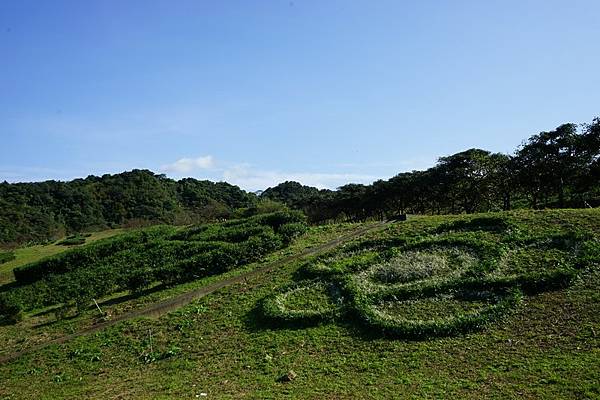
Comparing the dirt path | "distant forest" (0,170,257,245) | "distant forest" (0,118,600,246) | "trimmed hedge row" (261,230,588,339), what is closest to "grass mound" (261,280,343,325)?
"trimmed hedge row" (261,230,588,339)

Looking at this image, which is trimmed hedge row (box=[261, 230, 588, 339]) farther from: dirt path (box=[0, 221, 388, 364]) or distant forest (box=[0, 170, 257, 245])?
distant forest (box=[0, 170, 257, 245])

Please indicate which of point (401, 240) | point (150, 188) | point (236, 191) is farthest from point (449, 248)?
point (236, 191)

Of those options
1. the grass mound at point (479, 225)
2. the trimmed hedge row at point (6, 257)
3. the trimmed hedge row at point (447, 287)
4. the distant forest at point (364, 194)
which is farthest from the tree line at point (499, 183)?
the trimmed hedge row at point (6, 257)

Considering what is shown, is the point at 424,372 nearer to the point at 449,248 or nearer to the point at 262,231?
the point at 449,248

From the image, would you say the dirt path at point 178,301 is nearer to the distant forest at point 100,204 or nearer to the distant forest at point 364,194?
the distant forest at point 364,194

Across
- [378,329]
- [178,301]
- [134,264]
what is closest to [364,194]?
[134,264]

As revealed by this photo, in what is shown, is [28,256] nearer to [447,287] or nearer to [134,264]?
[134,264]

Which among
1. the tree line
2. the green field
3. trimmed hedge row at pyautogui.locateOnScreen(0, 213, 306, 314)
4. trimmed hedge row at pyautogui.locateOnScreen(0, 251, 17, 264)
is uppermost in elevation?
the tree line

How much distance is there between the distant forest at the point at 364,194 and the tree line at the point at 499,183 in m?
0.08

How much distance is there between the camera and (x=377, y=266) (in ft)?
71.3

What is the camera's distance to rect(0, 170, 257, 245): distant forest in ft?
238

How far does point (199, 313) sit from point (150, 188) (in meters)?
74.3

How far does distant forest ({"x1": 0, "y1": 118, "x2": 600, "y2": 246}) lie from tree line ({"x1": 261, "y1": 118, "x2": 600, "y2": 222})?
77mm

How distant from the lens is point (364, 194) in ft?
203
